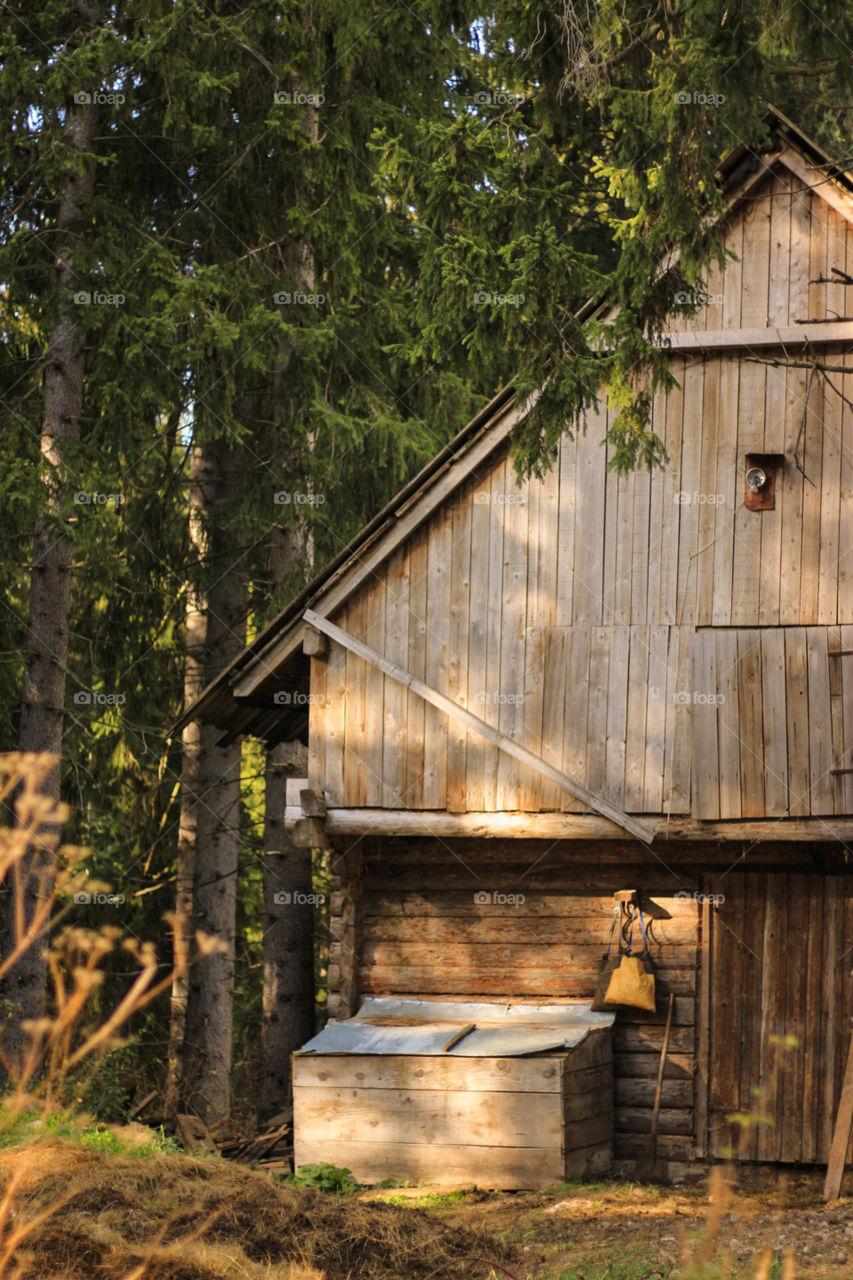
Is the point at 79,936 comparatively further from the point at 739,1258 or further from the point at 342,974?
the point at 342,974

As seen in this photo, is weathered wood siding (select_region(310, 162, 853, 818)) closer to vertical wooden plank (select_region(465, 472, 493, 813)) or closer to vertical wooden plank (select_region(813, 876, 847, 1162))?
vertical wooden plank (select_region(465, 472, 493, 813))

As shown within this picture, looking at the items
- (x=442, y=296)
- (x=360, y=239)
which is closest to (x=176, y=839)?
(x=360, y=239)

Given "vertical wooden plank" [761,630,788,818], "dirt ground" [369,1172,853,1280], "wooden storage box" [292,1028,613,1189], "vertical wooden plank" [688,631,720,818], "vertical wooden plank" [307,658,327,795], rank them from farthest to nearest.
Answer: "vertical wooden plank" [307,658,327,795] < "vertical wooden plank" [688,631,720,818] < "vertical wooden plank" [761,630,788,818] < "wooden storage box" [292,1028,613,1189] < "dirt ground" [369,1172,853,1280]

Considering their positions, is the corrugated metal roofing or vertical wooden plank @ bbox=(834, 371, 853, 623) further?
vertical wooden plank @ bbox=(834, 371, 853, 623)

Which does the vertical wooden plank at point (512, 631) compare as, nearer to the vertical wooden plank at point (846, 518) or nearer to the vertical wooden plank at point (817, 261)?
the vertical wooden plank at point (846, 518)

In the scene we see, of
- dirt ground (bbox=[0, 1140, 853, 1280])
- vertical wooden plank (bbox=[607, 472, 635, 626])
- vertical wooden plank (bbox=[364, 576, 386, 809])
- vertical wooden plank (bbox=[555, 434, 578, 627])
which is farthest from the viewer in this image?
vertical wooden plank (bbox=[364, 576, 386, 809])

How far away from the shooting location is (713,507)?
1125 cm

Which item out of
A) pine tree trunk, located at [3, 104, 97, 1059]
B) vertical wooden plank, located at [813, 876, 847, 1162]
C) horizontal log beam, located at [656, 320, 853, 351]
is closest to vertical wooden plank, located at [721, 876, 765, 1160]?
vertical wooden plank, located at [813, 876, 847, 1162]

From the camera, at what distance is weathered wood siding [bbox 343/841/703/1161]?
11430 mm

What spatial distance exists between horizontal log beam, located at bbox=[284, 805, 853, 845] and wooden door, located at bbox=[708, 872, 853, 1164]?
0.64 metres

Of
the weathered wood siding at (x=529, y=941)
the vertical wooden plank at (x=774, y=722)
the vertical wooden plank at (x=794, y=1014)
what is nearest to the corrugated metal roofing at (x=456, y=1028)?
the weathered wood siding at (x=529, y=941)

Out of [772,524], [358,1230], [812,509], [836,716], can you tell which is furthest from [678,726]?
[358,1230]

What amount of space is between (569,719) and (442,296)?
388 centimetres

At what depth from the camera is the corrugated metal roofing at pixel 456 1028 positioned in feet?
34.6
